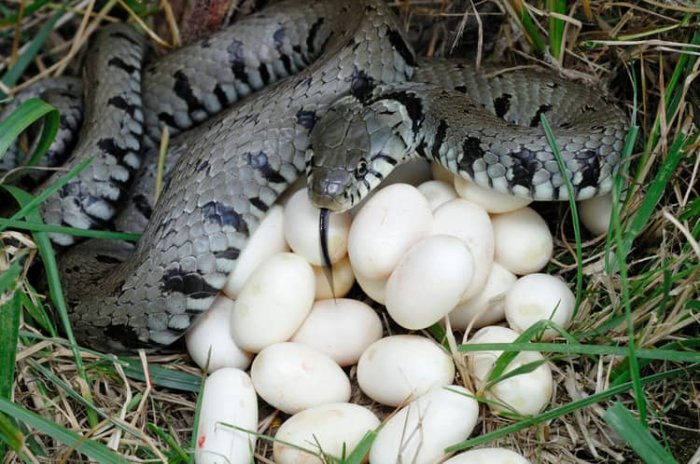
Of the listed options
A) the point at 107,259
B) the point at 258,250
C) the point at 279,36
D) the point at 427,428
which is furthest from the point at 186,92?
the point at 427,428

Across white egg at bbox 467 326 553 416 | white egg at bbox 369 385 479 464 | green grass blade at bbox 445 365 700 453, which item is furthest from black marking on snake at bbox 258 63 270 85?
green grass blade at bbox 445 365 700 453

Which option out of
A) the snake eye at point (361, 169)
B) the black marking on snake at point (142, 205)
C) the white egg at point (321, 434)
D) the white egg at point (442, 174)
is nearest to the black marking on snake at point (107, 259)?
the black marking on snake at point (142, 205)

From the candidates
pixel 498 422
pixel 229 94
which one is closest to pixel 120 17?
pixel 229 94

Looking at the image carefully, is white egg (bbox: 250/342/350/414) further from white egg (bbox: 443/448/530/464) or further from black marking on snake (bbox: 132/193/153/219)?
black marking on snake (bbox: 132/193/153/219)

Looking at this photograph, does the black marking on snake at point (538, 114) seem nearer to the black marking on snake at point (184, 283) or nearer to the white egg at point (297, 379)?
the white egg at point (297, 379)

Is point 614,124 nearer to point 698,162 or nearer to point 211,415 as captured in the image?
point 698,162

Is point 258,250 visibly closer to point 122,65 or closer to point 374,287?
point 374,287
